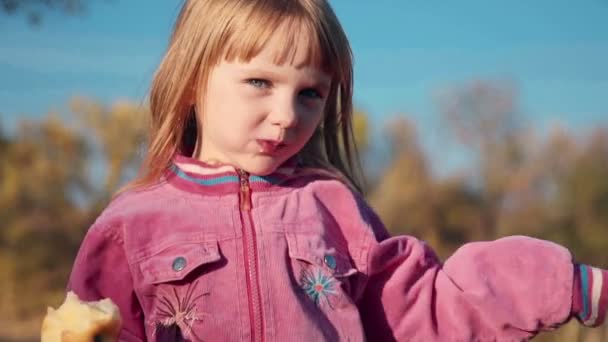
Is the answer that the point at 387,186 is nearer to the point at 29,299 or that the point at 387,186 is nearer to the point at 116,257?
the point at 29,299

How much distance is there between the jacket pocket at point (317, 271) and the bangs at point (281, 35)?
397 millimetres

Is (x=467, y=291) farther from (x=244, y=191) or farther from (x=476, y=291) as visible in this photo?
(x=244, y=191)

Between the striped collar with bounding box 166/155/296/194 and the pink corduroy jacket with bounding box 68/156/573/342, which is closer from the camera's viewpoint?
the pink corduroy jacket with bounding box 68/156/573/342

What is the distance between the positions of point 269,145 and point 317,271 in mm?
302

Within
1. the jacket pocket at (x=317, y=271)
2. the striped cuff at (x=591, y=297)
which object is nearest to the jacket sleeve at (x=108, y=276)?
the jacket pocket at (x=317, y=271)

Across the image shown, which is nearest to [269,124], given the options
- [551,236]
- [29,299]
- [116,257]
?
[116,257]

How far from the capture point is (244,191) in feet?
7.30

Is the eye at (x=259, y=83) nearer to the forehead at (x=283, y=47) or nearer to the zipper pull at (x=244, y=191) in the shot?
the forehead at (x=283, y=47)

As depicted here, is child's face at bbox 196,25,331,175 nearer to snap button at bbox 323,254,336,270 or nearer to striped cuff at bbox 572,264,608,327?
snap button at bbox 323,254,336,270

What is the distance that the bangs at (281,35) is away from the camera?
82.6 inches

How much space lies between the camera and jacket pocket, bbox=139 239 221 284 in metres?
2.09

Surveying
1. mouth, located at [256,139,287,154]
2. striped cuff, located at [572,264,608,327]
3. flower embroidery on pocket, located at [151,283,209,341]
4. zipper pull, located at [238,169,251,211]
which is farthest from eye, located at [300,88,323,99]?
striped cuff, located at [572,264,608,327]

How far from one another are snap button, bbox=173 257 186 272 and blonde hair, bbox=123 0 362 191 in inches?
10.5

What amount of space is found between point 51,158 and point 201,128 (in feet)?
27.7
